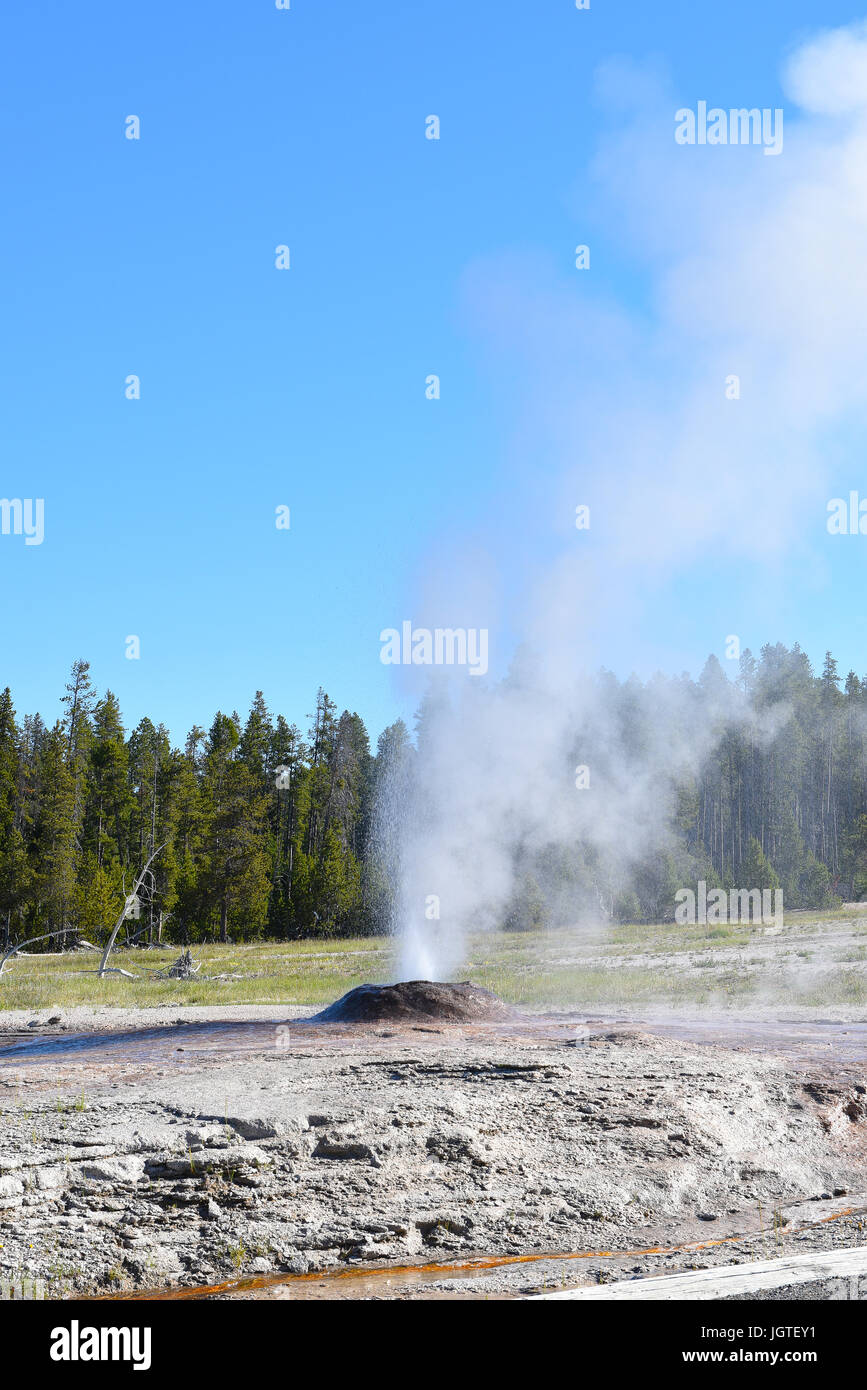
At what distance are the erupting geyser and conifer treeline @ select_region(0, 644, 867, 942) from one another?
84.0 ft

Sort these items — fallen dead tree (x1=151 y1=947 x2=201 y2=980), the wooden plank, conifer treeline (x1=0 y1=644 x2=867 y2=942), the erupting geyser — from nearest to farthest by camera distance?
the wooden plank, the erupting geyser, fallen dead tree (x1=151 y1=947 x2=201 y2=980), conifer treeline (x1=0 y1=644 x2=867 y2=942)

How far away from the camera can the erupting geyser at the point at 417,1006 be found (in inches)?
650

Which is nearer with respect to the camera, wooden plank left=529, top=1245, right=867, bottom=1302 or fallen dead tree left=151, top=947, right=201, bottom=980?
wooden plank left=529, top=1245, right=867, bottom=1302

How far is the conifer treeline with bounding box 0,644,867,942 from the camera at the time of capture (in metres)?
53.6

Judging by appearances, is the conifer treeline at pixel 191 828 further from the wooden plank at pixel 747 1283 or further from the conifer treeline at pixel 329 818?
the wooden plank at pixel 747 1283

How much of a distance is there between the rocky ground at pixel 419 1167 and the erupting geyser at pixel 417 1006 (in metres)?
3.80

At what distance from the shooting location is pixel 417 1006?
16766 millimetres

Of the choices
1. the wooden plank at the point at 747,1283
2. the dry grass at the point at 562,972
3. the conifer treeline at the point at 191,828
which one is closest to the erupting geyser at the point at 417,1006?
the dry grass at the point at 562,972

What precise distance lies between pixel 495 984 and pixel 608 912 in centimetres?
2810

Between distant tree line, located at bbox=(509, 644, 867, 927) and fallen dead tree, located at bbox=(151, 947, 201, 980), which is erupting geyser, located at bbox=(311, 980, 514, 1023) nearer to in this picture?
fallen dead tree, located at bbox=(151, 947, 201, 980)

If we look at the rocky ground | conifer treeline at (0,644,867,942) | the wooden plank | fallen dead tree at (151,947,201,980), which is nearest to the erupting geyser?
the rocky ground
